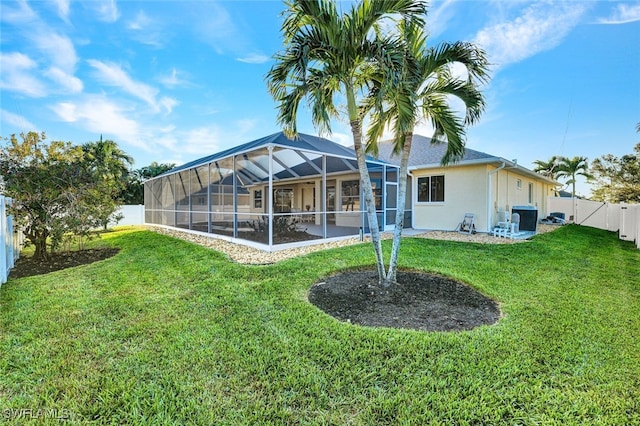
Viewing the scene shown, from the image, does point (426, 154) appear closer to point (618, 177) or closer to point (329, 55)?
point (329, 55)

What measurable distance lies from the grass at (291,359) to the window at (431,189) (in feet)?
26.1

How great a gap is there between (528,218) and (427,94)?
10.2 metres

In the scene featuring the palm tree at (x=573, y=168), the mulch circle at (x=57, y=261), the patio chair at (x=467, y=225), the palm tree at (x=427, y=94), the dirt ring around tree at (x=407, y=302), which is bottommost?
the mulch circle at (x=57, y=261)

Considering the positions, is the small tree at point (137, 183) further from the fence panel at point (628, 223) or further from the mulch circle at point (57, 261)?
the fence panel at point (628, 223)

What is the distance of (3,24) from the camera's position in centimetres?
573

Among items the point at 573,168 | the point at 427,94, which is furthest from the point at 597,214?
the point at 427,94

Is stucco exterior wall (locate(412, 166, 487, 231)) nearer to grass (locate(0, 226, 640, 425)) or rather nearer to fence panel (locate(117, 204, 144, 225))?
grass (locate(0, 226, 640, 425))

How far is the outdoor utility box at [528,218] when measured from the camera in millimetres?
11977

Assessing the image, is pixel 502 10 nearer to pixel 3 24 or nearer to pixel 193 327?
pixel 193 327

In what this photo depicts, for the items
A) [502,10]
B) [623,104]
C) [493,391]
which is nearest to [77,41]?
[493,391]

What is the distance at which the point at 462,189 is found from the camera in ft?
39.3

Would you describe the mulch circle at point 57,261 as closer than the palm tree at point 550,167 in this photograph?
Yes

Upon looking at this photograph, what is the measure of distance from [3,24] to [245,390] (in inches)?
336

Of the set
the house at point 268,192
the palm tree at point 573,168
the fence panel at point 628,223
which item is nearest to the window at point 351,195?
the house at point 268,192
